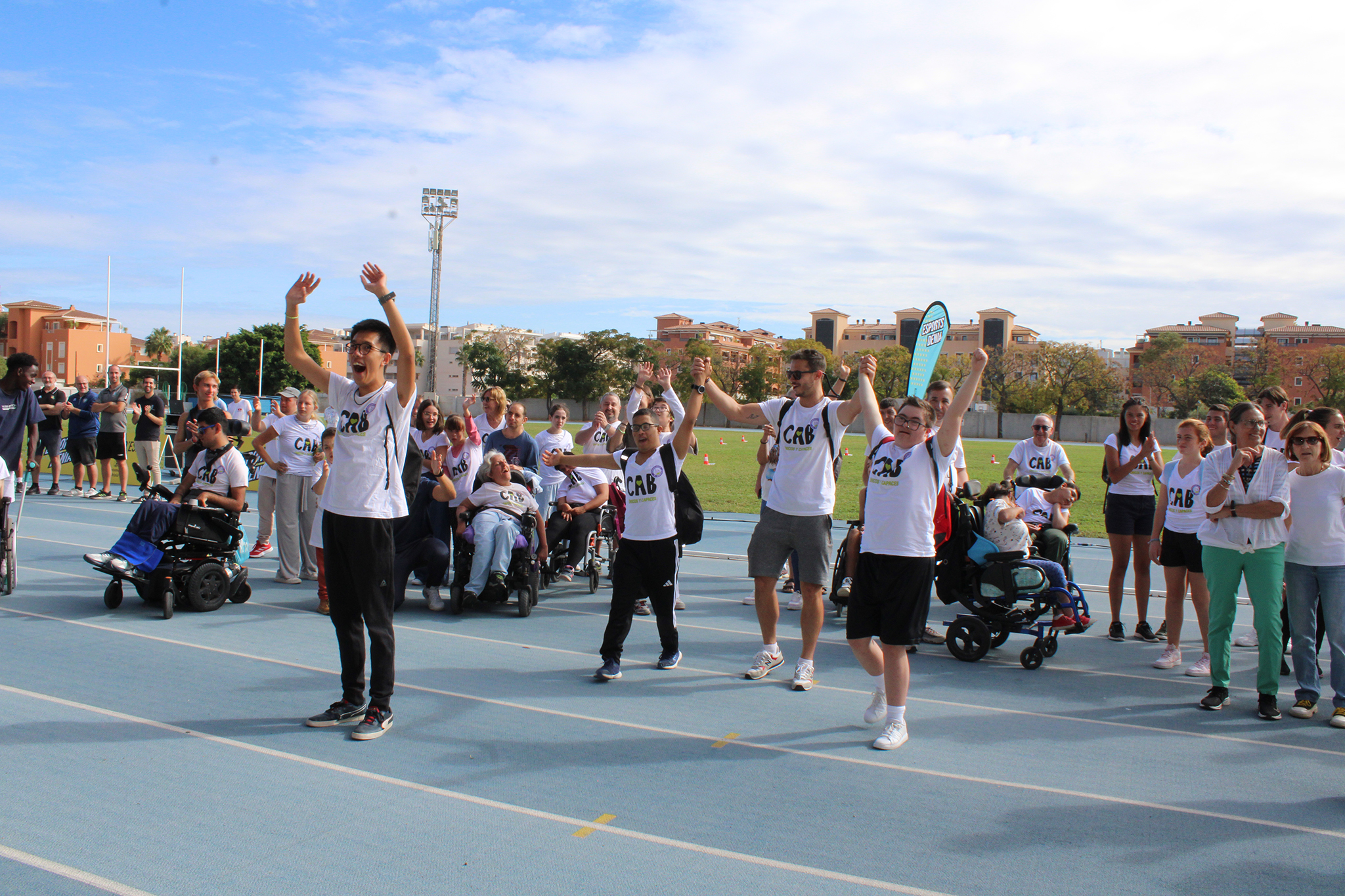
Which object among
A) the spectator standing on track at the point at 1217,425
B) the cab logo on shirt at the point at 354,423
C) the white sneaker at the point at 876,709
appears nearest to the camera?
the cab logo on shirt at the point at 354,423

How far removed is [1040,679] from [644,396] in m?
4.07

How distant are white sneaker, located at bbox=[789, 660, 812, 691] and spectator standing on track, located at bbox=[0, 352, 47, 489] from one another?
6485 millimetres

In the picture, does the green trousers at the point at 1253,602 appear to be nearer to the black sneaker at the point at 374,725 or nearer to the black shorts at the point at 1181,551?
the black shorts at the point at 1181,551

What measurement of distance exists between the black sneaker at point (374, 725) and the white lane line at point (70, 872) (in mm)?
1447

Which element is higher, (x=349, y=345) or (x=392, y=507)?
(x=349, y=345)

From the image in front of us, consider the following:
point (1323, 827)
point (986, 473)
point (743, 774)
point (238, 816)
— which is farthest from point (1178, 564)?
point (986, 473)

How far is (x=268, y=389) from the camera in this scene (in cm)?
8231

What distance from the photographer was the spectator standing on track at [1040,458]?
7816 millimetres

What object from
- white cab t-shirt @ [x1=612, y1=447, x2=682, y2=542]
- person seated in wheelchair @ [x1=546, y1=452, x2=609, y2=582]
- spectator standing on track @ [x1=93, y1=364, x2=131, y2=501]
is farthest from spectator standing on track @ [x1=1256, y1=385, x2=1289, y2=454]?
spectator standing on track @ [x1=93, y1=364, x2=131, y2=501]

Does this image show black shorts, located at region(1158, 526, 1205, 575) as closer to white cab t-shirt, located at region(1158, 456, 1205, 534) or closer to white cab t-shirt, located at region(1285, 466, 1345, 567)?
white cab t-shirt, located at region(1158, 456, 1205, 534)

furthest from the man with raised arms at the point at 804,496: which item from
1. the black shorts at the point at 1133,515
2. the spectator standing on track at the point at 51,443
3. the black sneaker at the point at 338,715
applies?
the spectator standing on track at the point at 51,443

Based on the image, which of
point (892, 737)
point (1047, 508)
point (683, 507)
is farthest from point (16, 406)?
point (1047, 508)

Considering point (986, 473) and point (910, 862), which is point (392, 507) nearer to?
point (910, 862)

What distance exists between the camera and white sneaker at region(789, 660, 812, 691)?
562cm
